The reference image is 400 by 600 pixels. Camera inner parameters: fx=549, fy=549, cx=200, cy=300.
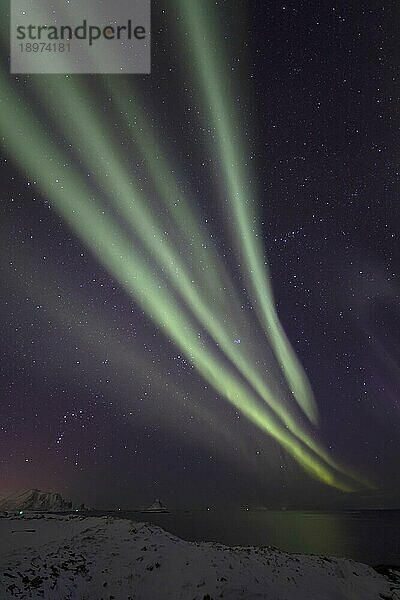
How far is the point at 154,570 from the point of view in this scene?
9.85 metres

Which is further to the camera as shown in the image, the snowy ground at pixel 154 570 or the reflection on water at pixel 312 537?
the reflection on water at pixel 312 537

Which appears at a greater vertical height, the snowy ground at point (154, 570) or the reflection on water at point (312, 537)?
the snowy ground at point (154, 570)

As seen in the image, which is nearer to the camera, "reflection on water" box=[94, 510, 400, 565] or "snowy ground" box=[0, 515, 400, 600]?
"snowy ground" box=[0, 515, 400, 600]

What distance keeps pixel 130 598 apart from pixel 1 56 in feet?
31.5

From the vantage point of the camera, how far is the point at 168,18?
10.3 metres

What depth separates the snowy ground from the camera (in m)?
8.98

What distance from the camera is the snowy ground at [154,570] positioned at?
898 cm

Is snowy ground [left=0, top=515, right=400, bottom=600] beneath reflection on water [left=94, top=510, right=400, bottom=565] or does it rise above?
above

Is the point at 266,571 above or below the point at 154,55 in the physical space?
below

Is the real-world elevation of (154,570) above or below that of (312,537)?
above

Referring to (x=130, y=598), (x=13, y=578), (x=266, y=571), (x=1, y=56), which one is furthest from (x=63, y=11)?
(x=266, y=571)

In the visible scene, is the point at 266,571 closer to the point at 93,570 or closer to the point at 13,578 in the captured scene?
the point at 93,570

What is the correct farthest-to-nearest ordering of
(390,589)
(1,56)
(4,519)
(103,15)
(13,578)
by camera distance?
1. (4,519)
2. (390,589)
3. (1,56)
4. (103,15)
5. (13,578)

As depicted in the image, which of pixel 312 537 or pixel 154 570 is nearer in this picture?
pixel 154 570
